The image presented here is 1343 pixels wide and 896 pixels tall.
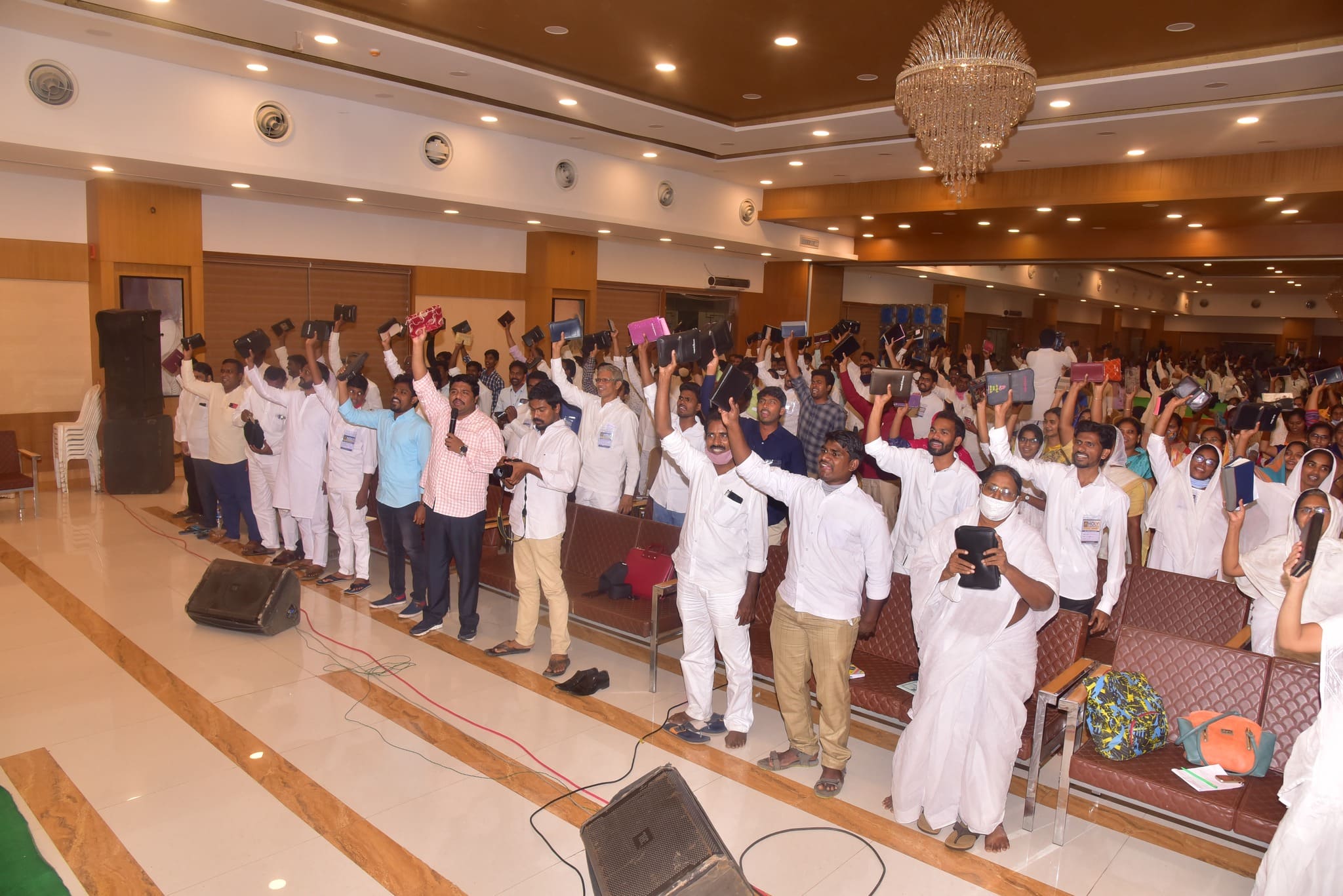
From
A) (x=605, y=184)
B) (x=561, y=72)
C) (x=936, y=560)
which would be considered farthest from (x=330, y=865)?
(x=605, y=184)

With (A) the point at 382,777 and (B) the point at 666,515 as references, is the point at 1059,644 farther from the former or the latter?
(A) the point at 382,777

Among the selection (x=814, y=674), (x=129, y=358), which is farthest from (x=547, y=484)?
(x=129, y=358)

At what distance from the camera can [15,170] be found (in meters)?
9.63

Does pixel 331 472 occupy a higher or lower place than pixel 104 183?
lower

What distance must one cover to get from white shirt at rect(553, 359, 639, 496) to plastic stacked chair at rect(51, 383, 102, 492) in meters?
A: 6.68

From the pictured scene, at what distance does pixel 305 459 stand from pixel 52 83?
14.2 ft

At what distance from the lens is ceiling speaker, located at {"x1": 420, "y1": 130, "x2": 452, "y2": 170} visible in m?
10.1

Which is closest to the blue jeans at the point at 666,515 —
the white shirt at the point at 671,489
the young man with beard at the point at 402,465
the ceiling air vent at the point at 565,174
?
the white shirt at the point at 671,489

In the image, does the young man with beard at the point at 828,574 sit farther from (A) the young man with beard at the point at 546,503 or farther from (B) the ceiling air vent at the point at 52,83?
(B) the ceiling air vent at the point at 52,83

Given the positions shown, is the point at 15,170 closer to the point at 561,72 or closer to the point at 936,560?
the point at 561,72

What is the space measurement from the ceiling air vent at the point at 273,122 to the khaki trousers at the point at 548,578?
6.11 meters

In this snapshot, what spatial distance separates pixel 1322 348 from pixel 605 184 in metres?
27.8

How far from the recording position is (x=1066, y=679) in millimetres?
3836

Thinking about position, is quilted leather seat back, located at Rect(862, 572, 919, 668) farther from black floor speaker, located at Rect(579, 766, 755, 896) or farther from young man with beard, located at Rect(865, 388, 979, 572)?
black floor speaker, located at Rect(579, 766, 755, 896)
